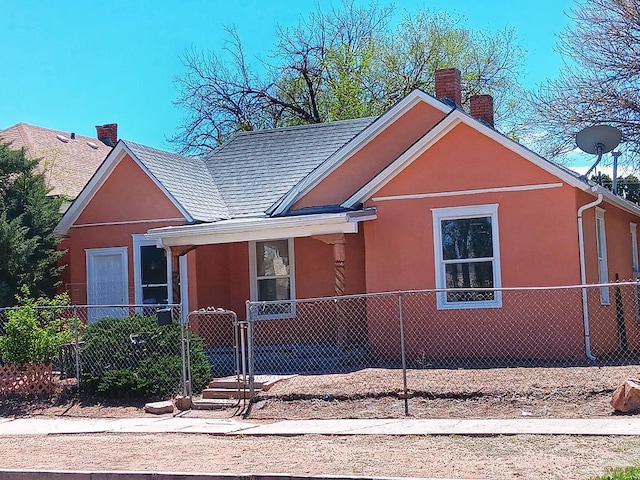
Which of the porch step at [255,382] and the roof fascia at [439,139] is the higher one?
the roof fascia at [439,139]

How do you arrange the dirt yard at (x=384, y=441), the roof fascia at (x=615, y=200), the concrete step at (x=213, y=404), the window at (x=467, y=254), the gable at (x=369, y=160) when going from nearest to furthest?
1. the dirt yard at (x=384, y=441)
2. the concrete step at (x=213, y=404)
3. the roof fascia at (x=615, y=200)
4. the window at (x=467, y=254)
5. the gable at (x=369, y=160)

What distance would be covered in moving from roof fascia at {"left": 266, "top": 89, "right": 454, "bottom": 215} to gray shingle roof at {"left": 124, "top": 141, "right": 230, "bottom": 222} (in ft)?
4.76

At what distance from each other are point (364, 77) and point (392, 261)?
20552mm

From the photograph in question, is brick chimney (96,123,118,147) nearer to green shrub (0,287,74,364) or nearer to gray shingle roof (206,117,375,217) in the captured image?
gray shingle roof (206,117,375,217)

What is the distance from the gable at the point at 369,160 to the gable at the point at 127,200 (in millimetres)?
2922

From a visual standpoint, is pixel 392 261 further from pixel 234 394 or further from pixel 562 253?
pixel 234 394

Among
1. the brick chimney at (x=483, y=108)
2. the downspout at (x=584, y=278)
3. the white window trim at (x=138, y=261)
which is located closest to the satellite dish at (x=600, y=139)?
the brick chimney at (x=483, y=108)

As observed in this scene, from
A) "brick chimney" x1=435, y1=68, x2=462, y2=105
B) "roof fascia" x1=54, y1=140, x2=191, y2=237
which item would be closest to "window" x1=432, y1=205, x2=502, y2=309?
"brick chimney" x1=435, y1=68, x2=462, y2=105

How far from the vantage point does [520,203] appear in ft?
47.4

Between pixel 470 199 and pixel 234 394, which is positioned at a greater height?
pixel 470 199

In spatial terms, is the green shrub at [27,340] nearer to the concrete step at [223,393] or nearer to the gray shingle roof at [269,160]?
the concrete step at [223,393]

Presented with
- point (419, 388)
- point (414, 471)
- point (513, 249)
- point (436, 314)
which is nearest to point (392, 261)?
point (436, 314)

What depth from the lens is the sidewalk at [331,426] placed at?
9.30 m

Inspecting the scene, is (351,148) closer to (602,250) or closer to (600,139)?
(600,139)
